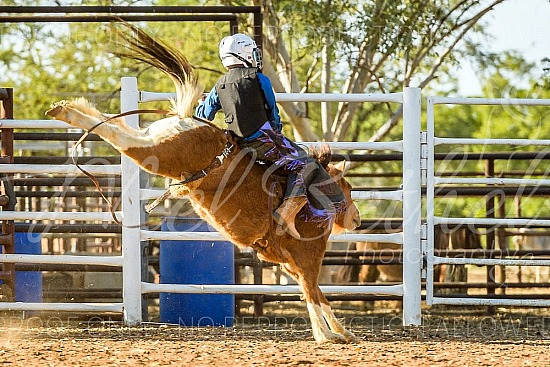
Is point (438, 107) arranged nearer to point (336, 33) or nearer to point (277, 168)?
point (336, 33)

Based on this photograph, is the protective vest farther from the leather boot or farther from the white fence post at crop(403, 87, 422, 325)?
the white fence post at crop(403, 87, 422, 325)

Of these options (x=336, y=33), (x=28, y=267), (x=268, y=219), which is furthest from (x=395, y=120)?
(x=268, y=219)

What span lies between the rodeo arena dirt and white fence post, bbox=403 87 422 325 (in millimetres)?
12

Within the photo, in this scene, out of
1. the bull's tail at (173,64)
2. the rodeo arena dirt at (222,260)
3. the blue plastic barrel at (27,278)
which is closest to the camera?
the rodeo arena dirt at (222,260)

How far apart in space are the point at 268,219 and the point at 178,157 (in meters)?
0.81

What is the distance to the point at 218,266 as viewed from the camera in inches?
293

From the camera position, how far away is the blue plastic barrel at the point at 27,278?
26.1 feet

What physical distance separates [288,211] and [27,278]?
11.4 ft

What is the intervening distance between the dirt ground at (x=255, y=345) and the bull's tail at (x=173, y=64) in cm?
151

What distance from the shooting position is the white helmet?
557 centimetres

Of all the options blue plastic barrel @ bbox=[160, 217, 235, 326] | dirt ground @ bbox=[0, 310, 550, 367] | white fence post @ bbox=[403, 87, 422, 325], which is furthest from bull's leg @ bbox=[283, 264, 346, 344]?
blue plastic barrel @ bbox=[160, 217, 235, 326]

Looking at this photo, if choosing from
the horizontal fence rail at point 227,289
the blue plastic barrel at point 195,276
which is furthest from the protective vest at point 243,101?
the blue plastic barrel at point 195,276

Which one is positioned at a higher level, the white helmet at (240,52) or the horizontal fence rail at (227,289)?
the white helmet at (240,52)

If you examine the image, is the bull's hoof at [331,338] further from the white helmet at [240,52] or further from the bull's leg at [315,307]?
the white helmet at [240,52]
